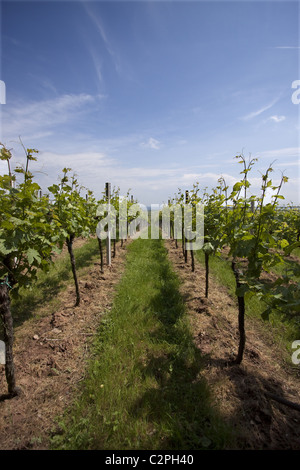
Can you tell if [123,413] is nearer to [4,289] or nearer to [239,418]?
[239,418]

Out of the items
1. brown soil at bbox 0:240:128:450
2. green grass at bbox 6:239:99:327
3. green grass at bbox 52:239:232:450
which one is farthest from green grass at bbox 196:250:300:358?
green grass at bbox 6:239:99:327

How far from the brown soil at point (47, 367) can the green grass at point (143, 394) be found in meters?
0.19

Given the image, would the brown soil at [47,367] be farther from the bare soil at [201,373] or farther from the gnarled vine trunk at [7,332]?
the gnarled vine trunk at [7,332]

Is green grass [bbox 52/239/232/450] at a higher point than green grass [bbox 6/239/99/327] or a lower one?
lower

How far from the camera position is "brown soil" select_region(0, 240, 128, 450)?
223 centimetres

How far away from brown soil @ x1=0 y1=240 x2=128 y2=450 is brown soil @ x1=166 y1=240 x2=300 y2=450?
1.82 metres

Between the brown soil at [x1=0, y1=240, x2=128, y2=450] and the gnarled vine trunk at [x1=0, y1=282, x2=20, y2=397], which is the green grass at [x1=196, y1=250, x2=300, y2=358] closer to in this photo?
the brown soil at [x1=0, y1=240, x2=128, y2=450]

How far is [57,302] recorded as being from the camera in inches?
195

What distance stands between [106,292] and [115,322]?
155 cm

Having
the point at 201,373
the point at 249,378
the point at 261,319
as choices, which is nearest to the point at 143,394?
the point at 201,373

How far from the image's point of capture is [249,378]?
281 centimetres

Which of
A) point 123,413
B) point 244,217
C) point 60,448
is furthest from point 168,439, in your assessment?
point 244,217

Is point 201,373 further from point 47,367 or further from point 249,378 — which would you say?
point 47,367
